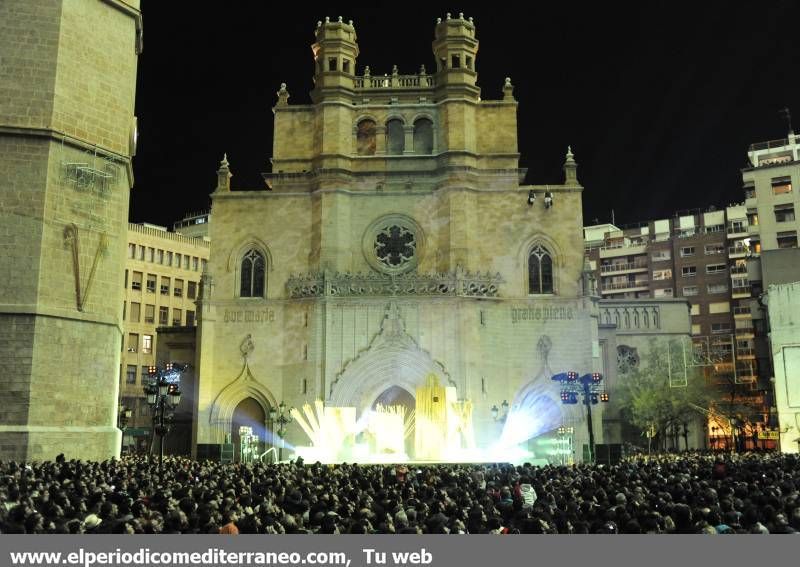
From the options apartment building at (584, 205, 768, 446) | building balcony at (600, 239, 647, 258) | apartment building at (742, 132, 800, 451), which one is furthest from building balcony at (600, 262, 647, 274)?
apartment building at (742, 132, 800, 451)

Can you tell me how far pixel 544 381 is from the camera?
1534 inches

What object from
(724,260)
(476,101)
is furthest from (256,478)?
(724,260)

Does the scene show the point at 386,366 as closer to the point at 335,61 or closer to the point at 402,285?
the point at 402,285

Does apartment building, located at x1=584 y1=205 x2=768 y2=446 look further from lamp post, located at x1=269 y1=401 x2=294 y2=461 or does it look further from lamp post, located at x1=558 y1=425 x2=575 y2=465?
lamp post, located at x1=269 y1=401 x2=294 y2=461

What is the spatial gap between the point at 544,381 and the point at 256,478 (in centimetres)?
2343

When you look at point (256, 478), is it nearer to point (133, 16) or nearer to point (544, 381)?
point (133, 16)

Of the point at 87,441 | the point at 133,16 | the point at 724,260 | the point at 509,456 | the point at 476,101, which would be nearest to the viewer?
the point at 87,441

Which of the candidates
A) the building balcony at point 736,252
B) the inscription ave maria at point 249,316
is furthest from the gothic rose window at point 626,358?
the building balcony at point 736,252

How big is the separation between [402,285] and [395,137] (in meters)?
8.56

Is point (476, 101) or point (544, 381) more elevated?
point (476, 101)

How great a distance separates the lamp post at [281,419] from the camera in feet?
123

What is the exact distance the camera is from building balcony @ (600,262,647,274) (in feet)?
271

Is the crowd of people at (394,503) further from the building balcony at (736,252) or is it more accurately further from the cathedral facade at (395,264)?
the building balcony at (736,252)

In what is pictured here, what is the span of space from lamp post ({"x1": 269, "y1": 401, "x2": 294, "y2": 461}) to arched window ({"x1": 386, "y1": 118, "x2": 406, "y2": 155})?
13736 millimetres
